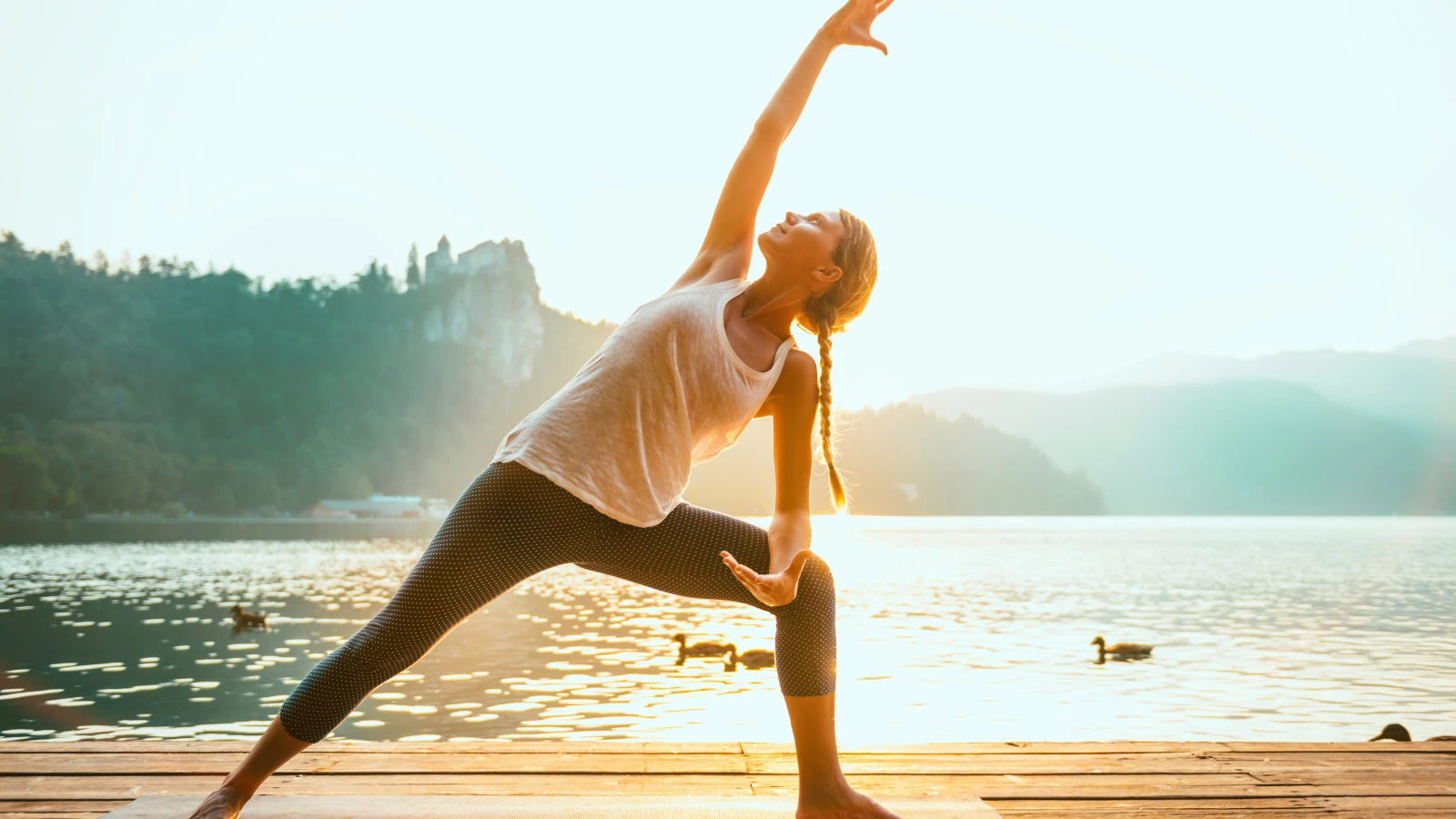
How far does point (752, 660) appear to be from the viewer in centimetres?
1836

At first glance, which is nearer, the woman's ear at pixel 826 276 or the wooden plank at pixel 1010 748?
the woman's ear at pixel 826 276

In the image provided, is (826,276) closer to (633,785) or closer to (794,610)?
(794,610)

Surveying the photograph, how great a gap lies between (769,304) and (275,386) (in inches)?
4214

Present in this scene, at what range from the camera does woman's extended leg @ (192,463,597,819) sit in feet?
8.29

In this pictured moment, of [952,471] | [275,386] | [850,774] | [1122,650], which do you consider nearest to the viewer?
[850,774]

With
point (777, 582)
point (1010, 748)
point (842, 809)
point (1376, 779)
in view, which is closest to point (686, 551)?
point (777, 582)

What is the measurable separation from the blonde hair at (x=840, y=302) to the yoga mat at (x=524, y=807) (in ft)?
2.76

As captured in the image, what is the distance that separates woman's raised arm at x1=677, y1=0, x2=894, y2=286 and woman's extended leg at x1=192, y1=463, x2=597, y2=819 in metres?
0.70

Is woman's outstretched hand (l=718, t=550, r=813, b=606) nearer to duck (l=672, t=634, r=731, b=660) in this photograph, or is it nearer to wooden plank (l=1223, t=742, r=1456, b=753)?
wooden plank (l=1223, t=742, r=1456, b=753)

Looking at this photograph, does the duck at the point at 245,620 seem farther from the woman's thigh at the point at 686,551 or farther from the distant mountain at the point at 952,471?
the distant mountain at the point at 952,471

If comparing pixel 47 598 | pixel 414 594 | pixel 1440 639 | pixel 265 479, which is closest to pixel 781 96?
pixel 414 594

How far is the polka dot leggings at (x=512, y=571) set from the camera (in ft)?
8.31

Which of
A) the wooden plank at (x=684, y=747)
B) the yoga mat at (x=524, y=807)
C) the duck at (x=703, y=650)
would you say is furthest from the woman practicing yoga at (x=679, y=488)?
the duck at (x=703, y=650)

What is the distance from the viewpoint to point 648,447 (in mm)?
2541
